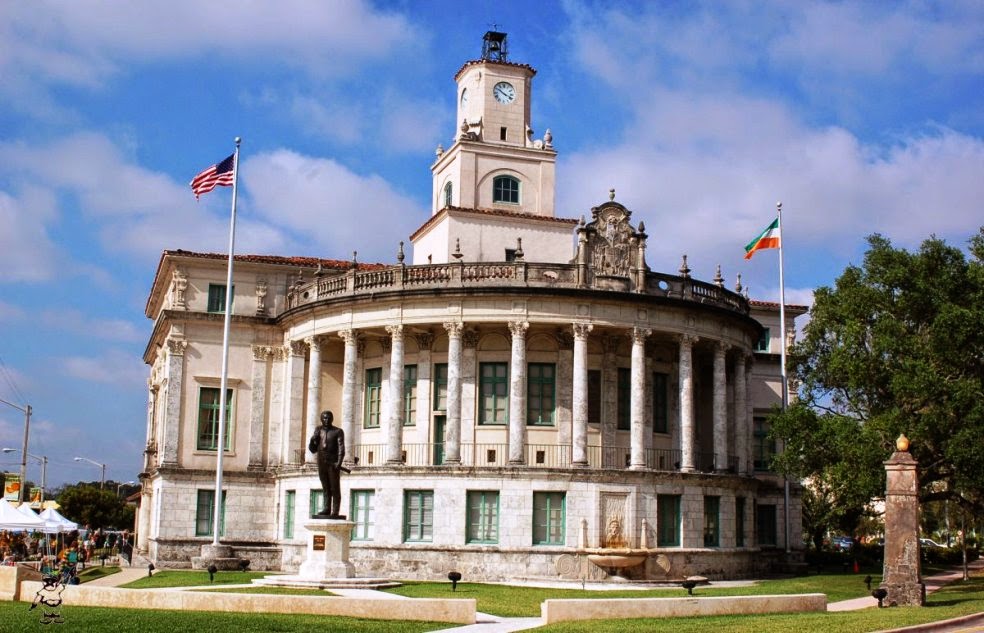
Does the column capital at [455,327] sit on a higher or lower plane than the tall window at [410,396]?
higher

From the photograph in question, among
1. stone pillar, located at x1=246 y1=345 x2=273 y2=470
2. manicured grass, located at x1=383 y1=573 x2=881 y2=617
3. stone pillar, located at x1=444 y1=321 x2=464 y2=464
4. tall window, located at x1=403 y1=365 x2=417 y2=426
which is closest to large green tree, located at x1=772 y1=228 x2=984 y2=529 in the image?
manicured grass, located at x1=383 y1=573 x2=881 y2=617

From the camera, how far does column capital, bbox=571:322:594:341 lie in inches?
1673

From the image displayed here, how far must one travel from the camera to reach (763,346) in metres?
56.4

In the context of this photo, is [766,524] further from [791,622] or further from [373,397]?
[791,622]

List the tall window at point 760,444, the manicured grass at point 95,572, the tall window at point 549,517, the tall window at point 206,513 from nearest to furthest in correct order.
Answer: the tall window at point 549,517 < the manicured grass at point 95,572 < the tall window at point 206,513 < the tall window at point 760,444

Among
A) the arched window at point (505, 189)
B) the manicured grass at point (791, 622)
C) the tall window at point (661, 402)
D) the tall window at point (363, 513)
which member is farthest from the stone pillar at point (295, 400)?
the manicured grass at point (791, 622)

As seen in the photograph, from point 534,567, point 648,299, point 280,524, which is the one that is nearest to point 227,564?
point 280,524

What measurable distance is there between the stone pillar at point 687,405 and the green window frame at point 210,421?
64.2 ft

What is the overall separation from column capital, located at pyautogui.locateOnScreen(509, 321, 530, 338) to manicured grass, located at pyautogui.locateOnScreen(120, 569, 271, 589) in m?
12.7

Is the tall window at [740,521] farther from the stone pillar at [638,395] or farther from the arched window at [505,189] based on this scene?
the arched window at [505,189]

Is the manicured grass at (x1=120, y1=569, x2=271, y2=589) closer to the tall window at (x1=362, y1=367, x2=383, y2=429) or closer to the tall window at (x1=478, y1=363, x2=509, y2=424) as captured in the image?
the tall window at (x1=362, y1=367, x2=383, y2=429)

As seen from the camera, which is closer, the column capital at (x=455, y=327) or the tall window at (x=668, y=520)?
the tall window at (x=668, y=520)

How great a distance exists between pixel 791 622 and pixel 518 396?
19150 mm

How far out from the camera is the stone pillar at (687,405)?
144ft
